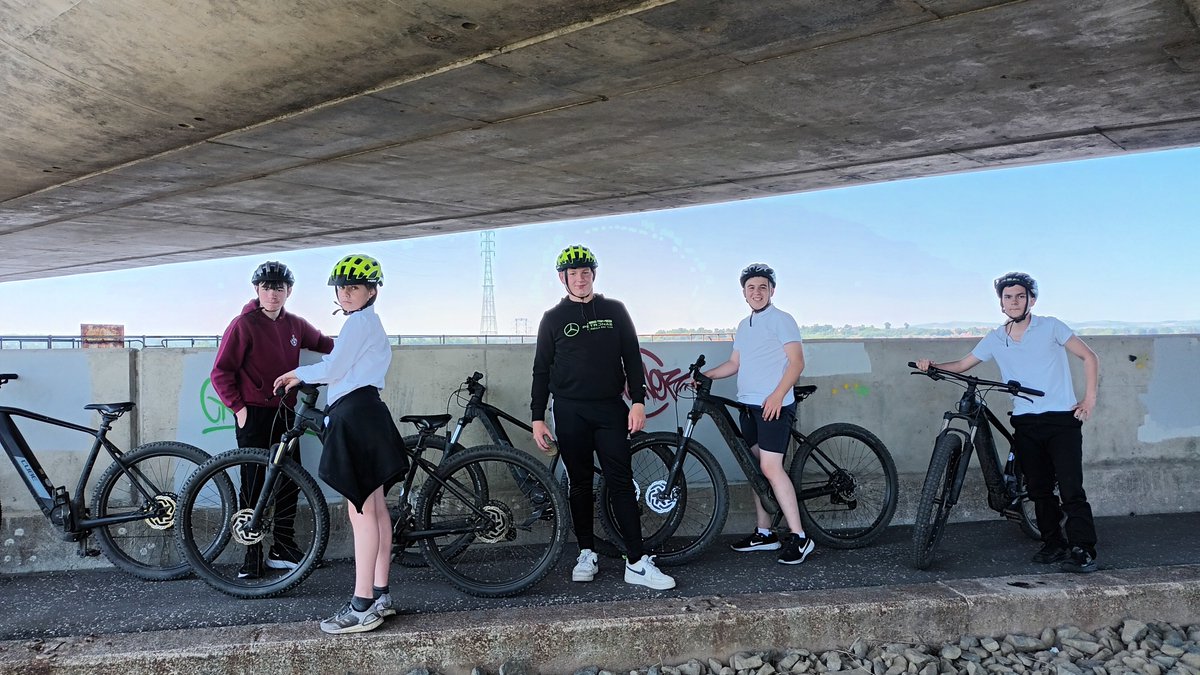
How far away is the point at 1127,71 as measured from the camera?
742 centimetres

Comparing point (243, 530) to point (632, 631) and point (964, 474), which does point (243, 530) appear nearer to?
point (632, 631)

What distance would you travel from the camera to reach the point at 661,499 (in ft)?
17.3

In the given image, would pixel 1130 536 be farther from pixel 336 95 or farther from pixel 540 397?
pixel 336 95

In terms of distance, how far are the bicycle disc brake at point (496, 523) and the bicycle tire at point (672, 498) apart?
2.23ft

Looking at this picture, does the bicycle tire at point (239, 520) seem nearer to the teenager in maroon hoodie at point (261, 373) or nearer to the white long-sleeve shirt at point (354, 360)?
the teenager in maroon hoodie at point (261, 373)

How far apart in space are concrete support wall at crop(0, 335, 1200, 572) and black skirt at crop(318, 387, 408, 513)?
5.31 ft

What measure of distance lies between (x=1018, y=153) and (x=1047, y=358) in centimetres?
673

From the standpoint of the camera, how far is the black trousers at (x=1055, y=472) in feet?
16.1

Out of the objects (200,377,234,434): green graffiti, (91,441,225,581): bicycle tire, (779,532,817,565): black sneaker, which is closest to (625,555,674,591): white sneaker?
(779,532,817,565): black sneaker

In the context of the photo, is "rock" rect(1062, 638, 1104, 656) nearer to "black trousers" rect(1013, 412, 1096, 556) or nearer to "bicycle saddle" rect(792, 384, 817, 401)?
"black trousers" rect(1013, 412, 1096, 556)

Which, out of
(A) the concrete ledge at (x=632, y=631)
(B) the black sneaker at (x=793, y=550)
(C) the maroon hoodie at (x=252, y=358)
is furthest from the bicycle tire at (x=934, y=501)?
(C) the maroon hoodie at (x=252, y=358)

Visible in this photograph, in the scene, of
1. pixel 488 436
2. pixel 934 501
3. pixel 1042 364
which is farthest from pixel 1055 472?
pixel 488 436

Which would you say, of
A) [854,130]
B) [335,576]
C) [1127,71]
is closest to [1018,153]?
[854,130]

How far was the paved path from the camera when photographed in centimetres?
431
